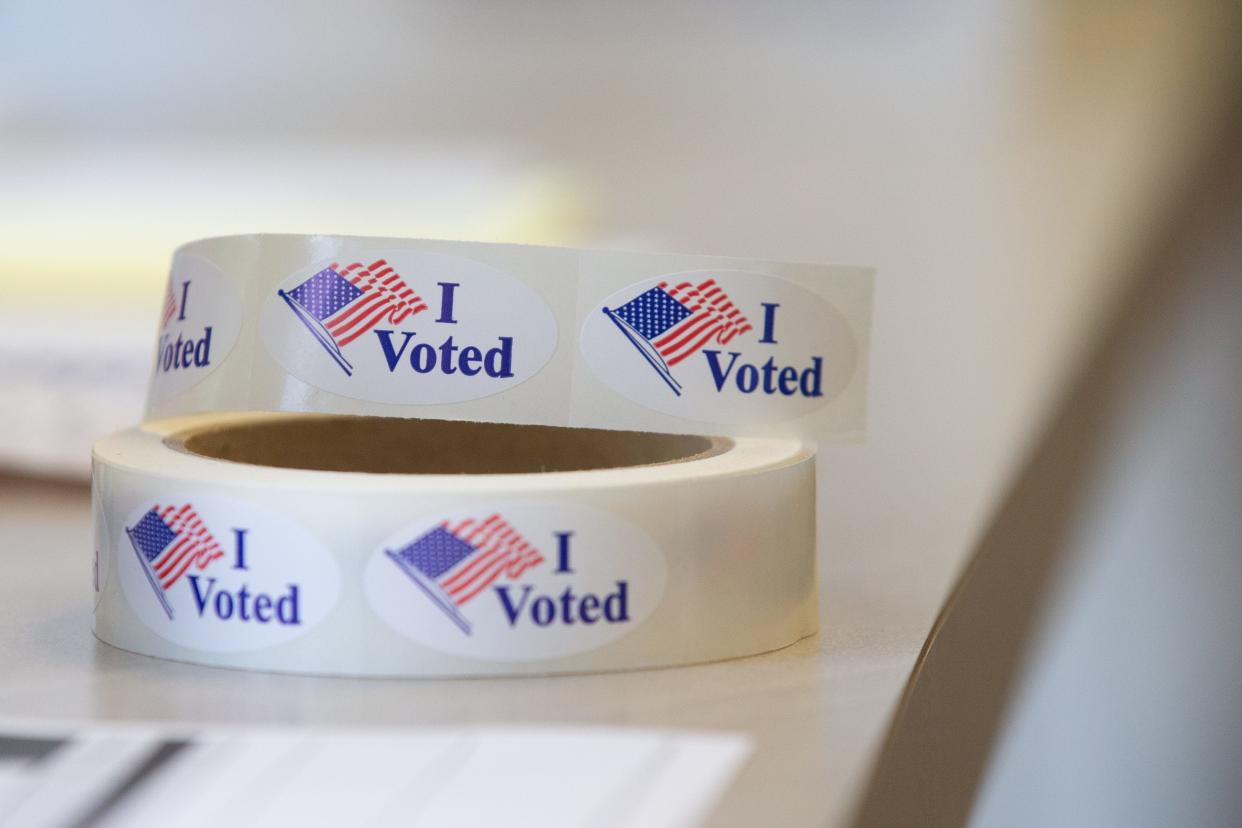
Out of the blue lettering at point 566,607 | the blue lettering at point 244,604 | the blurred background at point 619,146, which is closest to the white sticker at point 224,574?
the blue lettering at point 244,604

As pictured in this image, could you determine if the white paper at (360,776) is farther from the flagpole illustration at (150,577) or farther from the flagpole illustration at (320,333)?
the flagpole illustration at (320,333)

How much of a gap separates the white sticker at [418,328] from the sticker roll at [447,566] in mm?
111

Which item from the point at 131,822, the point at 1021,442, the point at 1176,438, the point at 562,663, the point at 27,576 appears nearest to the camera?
the point at 131,822

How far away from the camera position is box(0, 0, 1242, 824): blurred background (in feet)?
6.34

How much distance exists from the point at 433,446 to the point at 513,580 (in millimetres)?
415

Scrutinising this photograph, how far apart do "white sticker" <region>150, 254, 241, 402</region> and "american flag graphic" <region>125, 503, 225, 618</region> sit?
0.54 ft

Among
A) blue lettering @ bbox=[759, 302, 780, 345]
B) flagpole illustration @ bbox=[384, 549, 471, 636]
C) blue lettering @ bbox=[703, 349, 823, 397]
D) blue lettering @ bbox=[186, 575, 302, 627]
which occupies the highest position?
blue lettering @ bbox=[759, 302, 780, 345]

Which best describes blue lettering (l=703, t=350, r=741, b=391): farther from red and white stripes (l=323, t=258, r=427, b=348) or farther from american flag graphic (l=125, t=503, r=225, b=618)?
american flag graphic (l=125, t=503, r=225, b=618)

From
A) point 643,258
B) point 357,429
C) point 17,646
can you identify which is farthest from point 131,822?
point 357,429

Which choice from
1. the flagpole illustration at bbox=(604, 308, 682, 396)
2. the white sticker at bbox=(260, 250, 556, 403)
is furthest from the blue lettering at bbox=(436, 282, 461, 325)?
the flagpole illustration at bbox=(604, 308, 682, 396)

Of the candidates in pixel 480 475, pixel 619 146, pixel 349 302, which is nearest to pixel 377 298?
pixel 349 302

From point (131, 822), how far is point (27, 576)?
0.66 meters

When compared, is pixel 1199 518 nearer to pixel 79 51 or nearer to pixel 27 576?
pixel 27 576

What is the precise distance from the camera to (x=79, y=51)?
6.91ft
